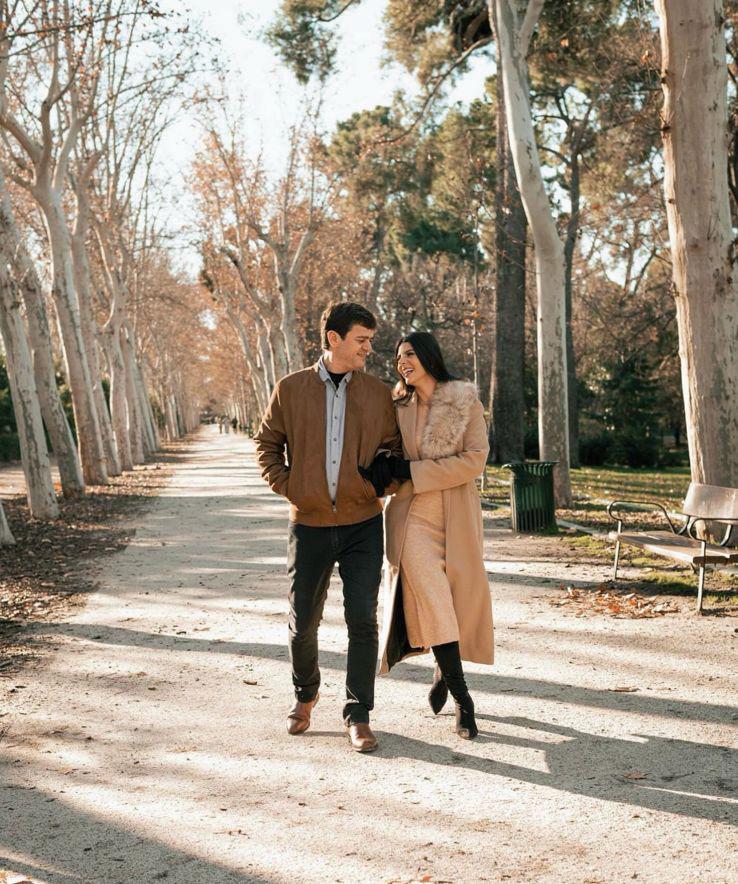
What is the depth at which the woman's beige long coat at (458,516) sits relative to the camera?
5.00 m

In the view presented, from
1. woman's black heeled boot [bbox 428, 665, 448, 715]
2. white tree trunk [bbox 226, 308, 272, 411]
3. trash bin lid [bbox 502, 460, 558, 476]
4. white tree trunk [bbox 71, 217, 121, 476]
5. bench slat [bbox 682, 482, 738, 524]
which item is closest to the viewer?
woman's black heeled boot [bbox 428, 665, 448, 715]

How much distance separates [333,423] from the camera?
16.1 feet

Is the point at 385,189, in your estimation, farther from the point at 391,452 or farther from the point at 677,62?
the point at 391,452

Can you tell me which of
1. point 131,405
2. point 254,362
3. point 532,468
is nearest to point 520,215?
point 532,468

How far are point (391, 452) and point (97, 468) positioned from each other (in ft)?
59.2

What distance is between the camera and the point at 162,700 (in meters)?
5.77

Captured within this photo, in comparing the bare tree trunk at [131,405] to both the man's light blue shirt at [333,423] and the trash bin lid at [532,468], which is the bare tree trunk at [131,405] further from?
the man's light blue shirt at [333,423]

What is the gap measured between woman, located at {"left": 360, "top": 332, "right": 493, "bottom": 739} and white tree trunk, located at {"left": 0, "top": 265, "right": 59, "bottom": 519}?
33.7 ft

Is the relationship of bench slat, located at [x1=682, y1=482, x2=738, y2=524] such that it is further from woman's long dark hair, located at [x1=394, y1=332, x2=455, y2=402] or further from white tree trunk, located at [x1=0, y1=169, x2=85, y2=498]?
white tree trunk, located at [x1=0, y1=169, x2=85, y2=498]

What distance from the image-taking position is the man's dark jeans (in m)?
4.87

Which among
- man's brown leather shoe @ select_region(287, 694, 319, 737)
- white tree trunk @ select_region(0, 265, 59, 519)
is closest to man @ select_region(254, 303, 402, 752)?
man's brown leather shoe @ select_region(287, 694, 319, 737)

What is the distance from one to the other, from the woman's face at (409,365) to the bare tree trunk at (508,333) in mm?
15042

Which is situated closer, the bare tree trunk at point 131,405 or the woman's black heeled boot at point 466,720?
the woman's black heeled boot at point 466,720

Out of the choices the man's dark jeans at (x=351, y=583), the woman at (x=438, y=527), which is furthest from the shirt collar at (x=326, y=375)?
the man's dark jeans at (x=351, y=583)
